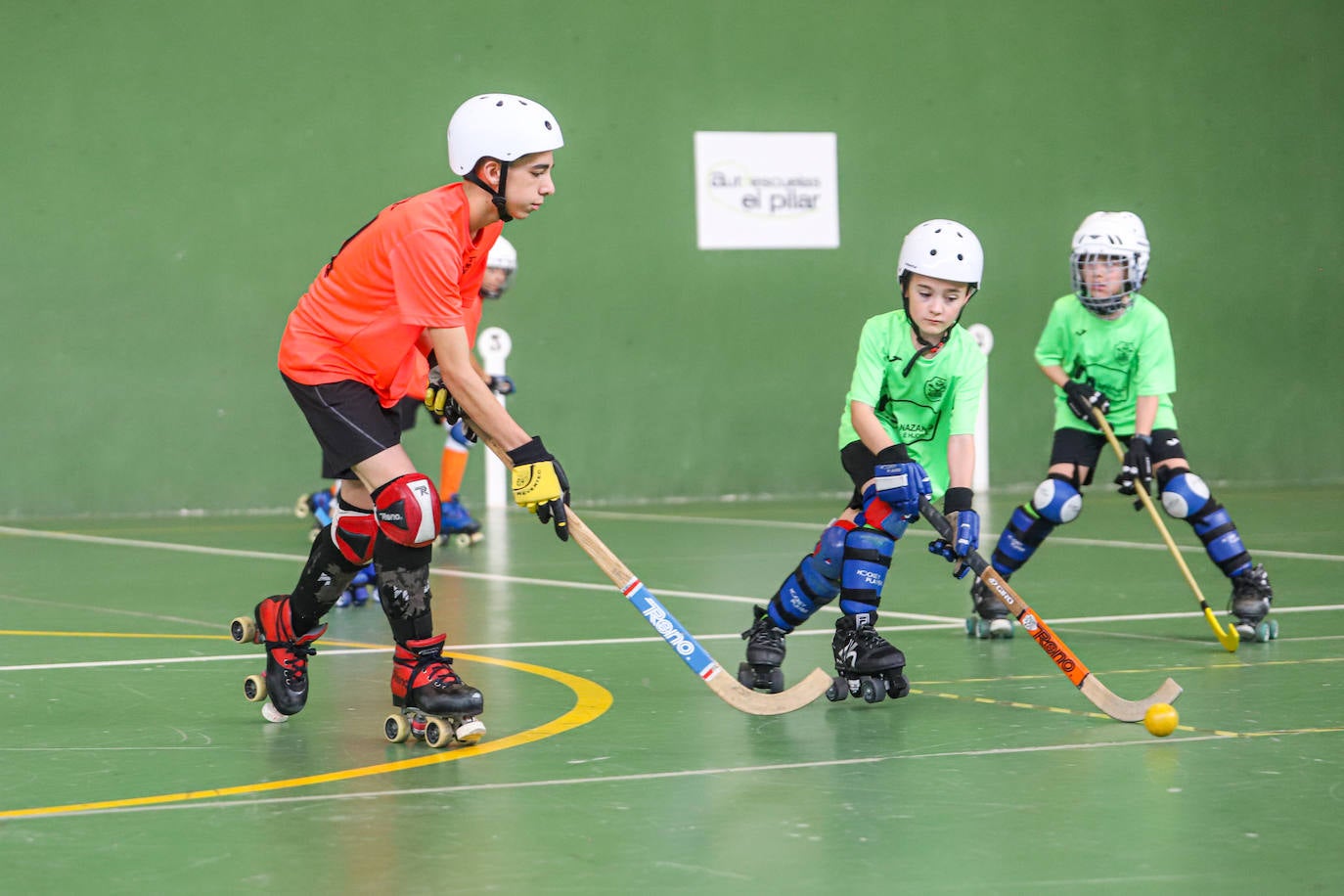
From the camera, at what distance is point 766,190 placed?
13.1m

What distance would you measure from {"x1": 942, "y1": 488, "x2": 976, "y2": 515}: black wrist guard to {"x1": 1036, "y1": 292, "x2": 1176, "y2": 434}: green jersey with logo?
188 cm

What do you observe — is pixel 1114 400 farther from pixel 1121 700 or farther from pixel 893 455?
pixel 1121 700

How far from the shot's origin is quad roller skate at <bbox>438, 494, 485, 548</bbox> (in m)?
9.48

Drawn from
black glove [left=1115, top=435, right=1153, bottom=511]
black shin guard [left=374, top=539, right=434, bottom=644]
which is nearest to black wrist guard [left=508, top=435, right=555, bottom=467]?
black shin guard [left=374, top=539, right=434, bottom=644]

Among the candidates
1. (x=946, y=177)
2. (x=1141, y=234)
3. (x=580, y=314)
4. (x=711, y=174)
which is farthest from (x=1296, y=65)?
(x=1141, y=234)

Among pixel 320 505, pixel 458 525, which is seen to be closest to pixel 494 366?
pixel 458 525

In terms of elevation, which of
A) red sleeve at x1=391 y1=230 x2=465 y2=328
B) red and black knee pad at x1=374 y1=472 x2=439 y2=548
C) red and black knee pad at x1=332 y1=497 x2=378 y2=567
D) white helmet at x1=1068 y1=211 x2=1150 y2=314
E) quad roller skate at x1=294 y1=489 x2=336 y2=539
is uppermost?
white helmet at x1=1068 y1=211 x2=1150 y2=314

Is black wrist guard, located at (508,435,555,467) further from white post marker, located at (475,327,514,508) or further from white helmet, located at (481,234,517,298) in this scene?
white post marker, located at (475,327,514,508)

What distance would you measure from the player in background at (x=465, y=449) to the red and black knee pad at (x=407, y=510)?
3.72 m

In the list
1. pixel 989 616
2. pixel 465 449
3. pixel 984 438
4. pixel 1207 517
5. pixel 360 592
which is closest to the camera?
pixel 989 616

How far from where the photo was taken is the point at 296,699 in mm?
4605

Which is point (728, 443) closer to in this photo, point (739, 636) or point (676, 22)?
point (676, 22)

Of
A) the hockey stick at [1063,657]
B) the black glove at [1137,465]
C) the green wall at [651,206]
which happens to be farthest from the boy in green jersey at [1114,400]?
the green wall at [651,206]

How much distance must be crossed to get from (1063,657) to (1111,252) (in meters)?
2.41
